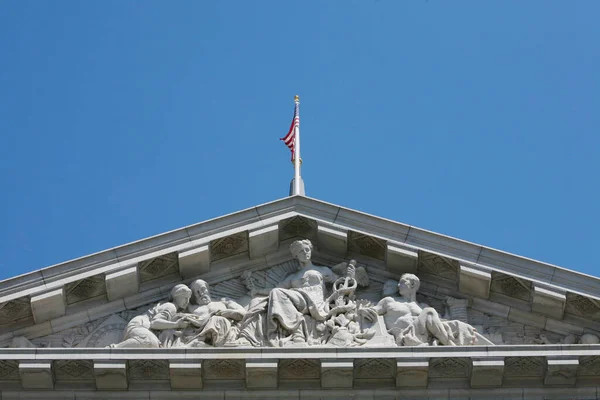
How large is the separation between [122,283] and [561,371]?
774cm

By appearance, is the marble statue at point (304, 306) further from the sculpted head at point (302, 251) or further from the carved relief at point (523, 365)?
the carved relief at point (523, 365)

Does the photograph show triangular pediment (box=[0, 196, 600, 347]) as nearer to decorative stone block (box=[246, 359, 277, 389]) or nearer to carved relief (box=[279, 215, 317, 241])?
carved relief (box=[279, 215, 317, 241])

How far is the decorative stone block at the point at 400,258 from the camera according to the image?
36.4 meters

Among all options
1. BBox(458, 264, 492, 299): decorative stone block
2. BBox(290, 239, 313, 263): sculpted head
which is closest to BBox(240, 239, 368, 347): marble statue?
BBox(290, 239, 313, 263): sculpted head

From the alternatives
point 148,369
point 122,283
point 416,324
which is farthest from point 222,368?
point 416,324

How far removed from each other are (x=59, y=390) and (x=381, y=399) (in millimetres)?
5370

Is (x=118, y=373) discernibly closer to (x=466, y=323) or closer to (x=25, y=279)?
(x=25, y=279)

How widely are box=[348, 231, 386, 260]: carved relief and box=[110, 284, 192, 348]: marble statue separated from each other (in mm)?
3064

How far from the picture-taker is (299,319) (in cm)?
3544

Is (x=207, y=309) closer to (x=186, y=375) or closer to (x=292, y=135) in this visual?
(x=186, y=375)

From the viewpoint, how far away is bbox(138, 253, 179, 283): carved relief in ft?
119

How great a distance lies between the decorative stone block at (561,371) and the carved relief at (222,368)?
5109mm

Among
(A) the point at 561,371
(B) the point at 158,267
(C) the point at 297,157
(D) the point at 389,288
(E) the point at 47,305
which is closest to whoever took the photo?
(A) the point at 561,371

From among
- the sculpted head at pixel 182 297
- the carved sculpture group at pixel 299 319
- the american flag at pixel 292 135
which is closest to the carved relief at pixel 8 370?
the carved sculpture group at pixel 299 319
